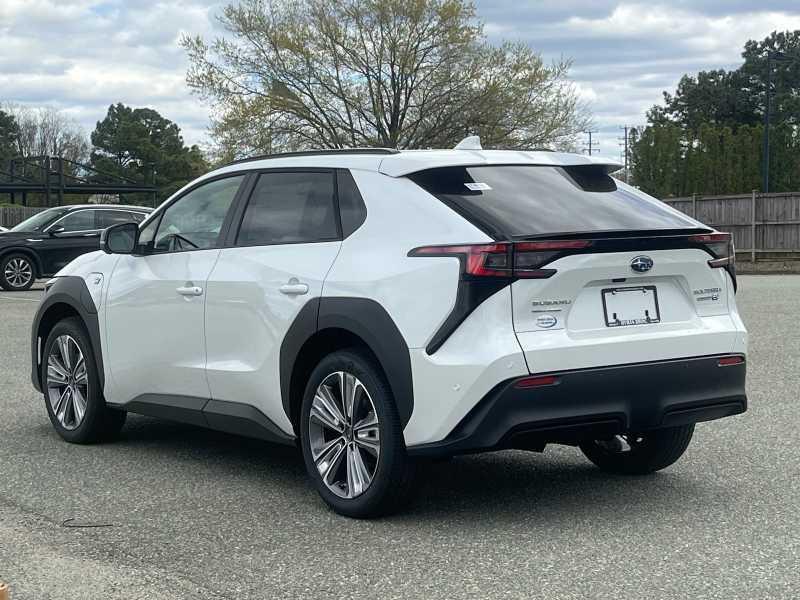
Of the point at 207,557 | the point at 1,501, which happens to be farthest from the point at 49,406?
the point at 207,557

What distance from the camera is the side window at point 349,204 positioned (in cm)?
574

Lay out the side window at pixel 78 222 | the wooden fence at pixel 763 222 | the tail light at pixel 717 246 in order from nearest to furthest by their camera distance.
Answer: the tail light at pixel 717 246, the side window at pixel 78 222, the wooden fence at pixel 763 222

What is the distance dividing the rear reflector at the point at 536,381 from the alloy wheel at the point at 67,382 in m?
3.46

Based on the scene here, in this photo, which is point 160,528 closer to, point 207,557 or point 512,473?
point 207,557

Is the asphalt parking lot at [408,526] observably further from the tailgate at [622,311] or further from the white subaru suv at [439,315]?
the tailgate at [622,311]

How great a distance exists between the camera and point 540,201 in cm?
549

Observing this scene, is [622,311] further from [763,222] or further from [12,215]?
[12,215]

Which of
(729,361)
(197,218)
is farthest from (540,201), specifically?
(197,218)

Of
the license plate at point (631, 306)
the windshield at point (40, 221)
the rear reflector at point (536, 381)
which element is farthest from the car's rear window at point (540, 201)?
the windshield at point (40, 221)

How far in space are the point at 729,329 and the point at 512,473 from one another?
4.96 feet

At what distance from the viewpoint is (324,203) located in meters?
6.01

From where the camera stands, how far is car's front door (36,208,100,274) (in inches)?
950

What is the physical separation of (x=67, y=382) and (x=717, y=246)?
13.7 feet

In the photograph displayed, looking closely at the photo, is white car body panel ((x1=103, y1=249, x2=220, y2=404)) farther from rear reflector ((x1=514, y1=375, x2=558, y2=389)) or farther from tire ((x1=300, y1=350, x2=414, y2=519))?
rear reflector ((x1=514, y1=375, x2=558, y2=389))
